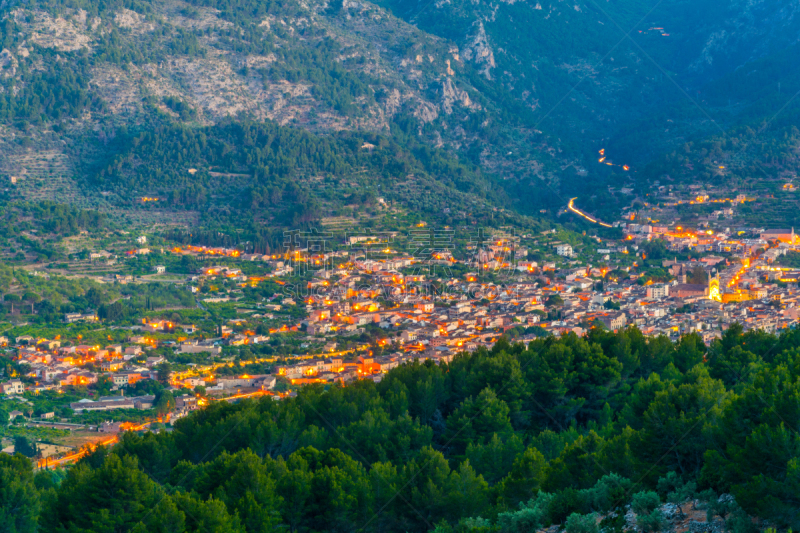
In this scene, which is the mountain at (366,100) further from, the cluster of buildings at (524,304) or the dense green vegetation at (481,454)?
Result: the dense green vegetation at (481,454)

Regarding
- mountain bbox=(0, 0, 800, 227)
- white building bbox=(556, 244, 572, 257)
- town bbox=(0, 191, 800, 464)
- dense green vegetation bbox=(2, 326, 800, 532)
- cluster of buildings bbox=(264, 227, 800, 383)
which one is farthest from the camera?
mountain bbox=(0, 0, 800, 227)

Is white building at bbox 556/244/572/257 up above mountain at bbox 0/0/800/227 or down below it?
below

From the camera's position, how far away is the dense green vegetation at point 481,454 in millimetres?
10383

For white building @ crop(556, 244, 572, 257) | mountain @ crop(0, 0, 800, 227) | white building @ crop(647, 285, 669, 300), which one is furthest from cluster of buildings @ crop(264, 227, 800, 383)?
mountain @ crop(0, 0, 800, 227)

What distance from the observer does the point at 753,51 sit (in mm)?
76000

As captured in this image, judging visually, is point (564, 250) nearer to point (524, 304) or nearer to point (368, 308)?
point (524, 304)

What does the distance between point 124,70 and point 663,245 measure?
38755 millimetres

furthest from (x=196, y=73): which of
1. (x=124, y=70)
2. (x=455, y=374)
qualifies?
(x=455, y=374)

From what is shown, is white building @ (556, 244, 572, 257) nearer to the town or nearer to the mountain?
the town

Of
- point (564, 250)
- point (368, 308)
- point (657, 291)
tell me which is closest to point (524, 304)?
point (657, 291)

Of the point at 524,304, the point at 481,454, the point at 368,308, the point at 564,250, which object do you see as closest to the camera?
the point at 481,454

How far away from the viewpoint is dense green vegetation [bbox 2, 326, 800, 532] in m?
10.4

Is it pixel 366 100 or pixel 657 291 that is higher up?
pixel 366 100

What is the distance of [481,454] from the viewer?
591 inches
